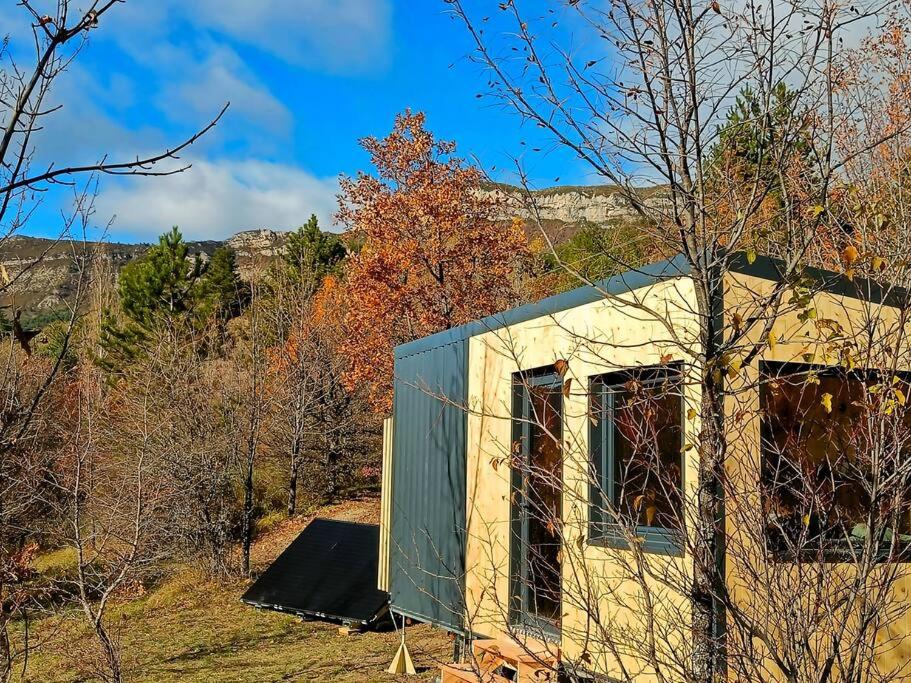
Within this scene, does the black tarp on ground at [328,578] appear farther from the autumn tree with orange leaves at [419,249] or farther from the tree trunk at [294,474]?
the tree trunk at [294,474]

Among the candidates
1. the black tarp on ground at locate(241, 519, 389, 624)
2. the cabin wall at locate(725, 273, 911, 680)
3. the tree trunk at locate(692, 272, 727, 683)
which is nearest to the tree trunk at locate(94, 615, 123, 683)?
the cabin wall at locate(725, 273, 911, 680)

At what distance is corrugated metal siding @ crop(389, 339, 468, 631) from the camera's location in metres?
7.42

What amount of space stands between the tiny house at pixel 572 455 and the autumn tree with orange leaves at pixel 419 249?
758 centimetres

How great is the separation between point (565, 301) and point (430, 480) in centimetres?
294

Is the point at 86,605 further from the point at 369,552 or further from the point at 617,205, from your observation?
the point at 369,552

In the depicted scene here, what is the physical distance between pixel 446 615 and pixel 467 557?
1.93ft

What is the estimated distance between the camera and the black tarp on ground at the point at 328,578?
39.7 feet

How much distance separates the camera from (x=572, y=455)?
358 cm

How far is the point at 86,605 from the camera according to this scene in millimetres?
6445

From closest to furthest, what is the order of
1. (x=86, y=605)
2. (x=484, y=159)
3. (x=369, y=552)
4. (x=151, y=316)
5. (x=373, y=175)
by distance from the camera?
1. (x=484, y=159)
2. (x=86, y=605)
3. (x=369, y=552)
4. (x=373, y=175)
5. (x=151, y=316)

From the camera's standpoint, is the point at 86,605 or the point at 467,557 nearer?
the point at 86,605

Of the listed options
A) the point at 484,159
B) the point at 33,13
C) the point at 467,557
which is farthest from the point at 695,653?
the point at 467,557

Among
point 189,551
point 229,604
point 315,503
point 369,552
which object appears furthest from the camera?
point 315,503

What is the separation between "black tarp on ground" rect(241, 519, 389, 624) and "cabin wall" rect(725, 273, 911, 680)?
27.0ft
